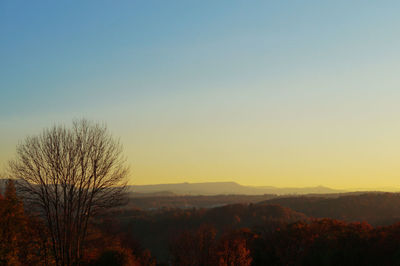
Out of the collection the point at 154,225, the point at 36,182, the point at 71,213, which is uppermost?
the point at 36,182

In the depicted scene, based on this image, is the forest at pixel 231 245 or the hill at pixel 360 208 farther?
the hill at pixel 360 208

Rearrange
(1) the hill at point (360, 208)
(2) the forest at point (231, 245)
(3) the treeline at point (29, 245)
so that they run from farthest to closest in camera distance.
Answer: (1) the hill at point (360, 208) → (2) the forest at point (231, 245) → (3) the treeline at point (29, 245)

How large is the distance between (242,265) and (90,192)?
548 inches

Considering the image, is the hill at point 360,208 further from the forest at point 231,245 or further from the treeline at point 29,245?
the treeline at point 29,245

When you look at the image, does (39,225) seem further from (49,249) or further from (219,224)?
(219,224)

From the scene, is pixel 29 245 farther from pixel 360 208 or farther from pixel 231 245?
pixel 360 208

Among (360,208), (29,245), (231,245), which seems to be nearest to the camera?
Result: (29,245)

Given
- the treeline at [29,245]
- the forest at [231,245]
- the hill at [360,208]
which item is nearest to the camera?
the treeline at [29,245]

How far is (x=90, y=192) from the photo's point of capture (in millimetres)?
36688

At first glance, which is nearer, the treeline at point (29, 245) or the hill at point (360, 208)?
the treeline at point (29, 245)

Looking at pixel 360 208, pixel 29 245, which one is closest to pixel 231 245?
pixel 29 245

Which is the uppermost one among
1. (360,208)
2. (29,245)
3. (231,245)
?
(360,208)

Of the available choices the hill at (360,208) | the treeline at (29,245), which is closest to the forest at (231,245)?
the treeline at (29,245)

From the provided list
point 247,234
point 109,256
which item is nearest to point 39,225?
point 109,256
